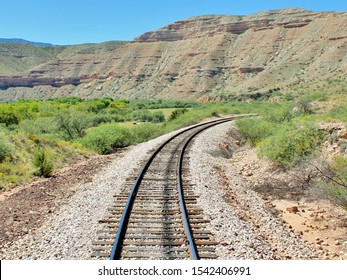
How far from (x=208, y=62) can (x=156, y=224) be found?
129m

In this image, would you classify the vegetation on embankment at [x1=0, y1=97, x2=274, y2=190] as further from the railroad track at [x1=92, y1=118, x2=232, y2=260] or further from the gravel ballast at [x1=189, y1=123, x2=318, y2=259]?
the gravel ballast at [x1=189, y1=123, x2=318, y2=259]

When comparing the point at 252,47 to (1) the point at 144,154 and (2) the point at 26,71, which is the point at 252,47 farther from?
(1) the point at 144,154

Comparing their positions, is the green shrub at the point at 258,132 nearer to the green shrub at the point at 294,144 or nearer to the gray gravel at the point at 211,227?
the green shrub at the point at 294,144

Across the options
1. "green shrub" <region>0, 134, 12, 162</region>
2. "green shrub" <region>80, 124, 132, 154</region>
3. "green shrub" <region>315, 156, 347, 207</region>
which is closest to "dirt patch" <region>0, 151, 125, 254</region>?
"green shrub" <region>0, 134, 12, 162</region>

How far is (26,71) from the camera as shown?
18500cm

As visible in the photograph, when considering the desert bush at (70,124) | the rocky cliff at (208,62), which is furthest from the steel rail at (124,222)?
the rocky cliff at (208,62)

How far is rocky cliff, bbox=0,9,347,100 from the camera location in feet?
346

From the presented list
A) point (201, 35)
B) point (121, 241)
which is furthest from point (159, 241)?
point (201, 35)

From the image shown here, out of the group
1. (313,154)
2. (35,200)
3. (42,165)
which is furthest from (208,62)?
(35,200)

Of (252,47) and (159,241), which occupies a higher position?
(252,47)

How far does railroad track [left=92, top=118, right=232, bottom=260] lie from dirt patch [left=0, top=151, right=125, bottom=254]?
1904 mm

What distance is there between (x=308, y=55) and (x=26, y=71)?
130m

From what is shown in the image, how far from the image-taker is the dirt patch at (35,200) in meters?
9.73

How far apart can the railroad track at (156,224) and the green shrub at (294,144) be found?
13.0 ft
